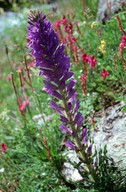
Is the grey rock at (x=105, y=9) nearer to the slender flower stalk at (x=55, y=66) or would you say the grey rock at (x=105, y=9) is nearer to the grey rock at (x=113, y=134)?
the grey rock at (x=113, y=134)

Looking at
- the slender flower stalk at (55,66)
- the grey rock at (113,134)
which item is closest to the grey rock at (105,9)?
the grey rock at (113,134)

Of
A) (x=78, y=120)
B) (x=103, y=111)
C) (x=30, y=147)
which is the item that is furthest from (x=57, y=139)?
(x=78, y=120)

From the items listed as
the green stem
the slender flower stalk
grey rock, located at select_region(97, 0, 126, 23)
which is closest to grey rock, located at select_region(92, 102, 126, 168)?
the green stem

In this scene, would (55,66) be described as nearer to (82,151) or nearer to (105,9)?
(82,151)

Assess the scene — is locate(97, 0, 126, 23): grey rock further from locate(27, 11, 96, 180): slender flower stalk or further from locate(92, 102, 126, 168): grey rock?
locate(27, 11, 96, 180): slender flower stalk

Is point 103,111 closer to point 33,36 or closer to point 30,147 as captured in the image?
point 30,147

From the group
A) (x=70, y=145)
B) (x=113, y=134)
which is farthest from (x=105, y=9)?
(x=70, y=145)

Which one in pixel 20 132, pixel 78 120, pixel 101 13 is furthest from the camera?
pixel 101 13

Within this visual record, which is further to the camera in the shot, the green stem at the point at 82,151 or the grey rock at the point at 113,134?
the grey rock at the point at 113,134
